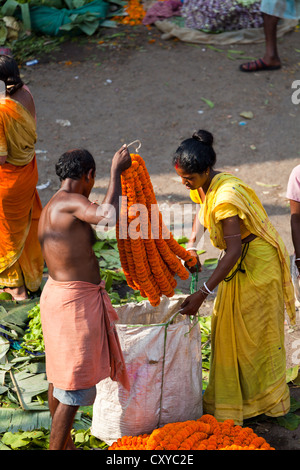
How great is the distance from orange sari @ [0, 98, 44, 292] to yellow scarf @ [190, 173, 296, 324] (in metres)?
1.57

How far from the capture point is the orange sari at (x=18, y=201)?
421cm

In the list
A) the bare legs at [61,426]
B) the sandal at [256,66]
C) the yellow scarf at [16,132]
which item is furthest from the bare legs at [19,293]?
the sandal at [256,66]

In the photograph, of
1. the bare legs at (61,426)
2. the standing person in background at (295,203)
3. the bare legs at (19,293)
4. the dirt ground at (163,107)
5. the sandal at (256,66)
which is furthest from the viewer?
the sandal at (256,66)

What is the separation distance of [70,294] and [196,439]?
94 cm

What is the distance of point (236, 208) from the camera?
3146mm

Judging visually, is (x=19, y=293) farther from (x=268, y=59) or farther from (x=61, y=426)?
(x=268, y=59)

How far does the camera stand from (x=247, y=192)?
3270mm

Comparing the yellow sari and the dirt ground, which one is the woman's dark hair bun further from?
the dirt ground

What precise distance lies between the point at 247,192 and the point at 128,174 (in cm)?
68

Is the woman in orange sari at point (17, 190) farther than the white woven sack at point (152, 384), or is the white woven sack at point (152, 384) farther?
the woman in orange sari at point (17, 190)

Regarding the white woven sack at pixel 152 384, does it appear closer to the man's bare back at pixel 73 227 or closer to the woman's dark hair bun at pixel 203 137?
the man's bare back at pixel 73 227

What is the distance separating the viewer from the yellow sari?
331cm

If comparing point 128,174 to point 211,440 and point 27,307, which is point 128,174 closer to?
point 211,440
